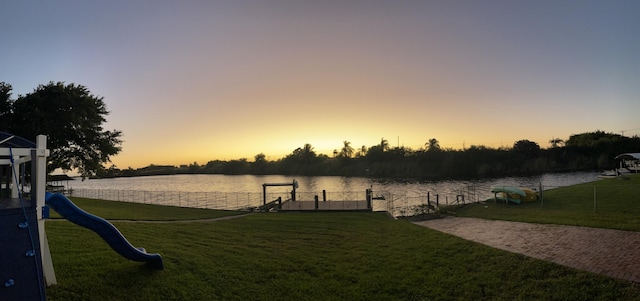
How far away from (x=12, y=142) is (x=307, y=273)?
23.0ft

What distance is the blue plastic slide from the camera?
712cm

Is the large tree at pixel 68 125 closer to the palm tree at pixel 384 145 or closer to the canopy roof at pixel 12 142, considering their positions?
the canopy roof at pixel 12 142

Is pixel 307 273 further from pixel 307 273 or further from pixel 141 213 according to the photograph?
pixel 141 213

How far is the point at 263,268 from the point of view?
969 cm

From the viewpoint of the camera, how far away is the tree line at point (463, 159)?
100 m

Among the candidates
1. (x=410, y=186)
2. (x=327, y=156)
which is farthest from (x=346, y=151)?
(x=410, y=186)

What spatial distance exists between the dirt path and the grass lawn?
29.6 inches

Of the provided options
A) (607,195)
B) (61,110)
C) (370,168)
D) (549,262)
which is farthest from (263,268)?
Answer: (370,168)

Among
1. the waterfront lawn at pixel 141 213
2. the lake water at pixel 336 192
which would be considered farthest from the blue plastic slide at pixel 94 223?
the lake water at pixel 336 192

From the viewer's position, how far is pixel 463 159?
118m

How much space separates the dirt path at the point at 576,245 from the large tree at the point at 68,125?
1337 inches

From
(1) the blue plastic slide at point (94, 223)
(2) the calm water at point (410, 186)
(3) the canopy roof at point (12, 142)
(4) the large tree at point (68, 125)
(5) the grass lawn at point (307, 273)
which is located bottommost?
(2) the calm water at point (410, 186)

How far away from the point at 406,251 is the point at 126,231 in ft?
33.7

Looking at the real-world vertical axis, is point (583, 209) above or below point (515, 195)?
below
